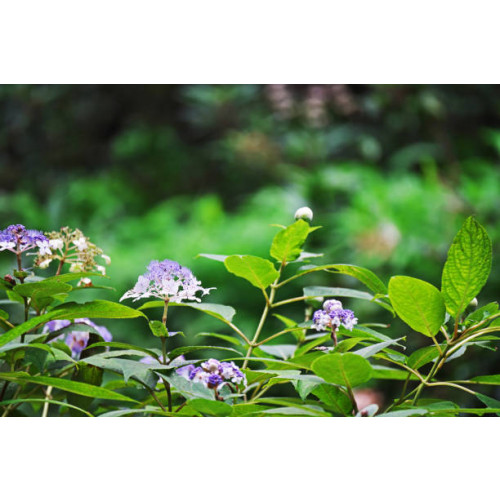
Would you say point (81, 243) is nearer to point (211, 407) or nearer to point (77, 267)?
point (77, 267)

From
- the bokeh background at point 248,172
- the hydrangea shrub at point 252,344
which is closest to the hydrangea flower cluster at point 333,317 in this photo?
the hydrangea shrub at point 252,344

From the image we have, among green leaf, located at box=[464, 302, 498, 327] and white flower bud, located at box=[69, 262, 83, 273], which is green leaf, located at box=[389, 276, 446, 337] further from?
white flower bud, located at box=[69, 262, 83, 273]

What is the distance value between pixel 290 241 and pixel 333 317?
71 millimetres

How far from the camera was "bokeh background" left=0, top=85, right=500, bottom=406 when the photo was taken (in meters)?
1.88

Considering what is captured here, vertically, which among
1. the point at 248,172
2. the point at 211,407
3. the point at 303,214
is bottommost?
the point at 211,407

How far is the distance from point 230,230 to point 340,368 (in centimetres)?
190

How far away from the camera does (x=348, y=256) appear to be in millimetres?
1977

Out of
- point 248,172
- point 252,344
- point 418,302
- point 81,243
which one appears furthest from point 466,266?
point 248,172

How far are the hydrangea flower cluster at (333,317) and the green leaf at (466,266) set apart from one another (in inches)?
2.3

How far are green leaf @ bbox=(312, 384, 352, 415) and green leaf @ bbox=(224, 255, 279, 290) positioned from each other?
8 cm

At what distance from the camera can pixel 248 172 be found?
3.33 m

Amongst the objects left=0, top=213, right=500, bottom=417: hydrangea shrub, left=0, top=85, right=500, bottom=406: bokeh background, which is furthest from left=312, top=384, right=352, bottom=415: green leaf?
left=0, top=85, right=500, bottom=406: bokeh background
